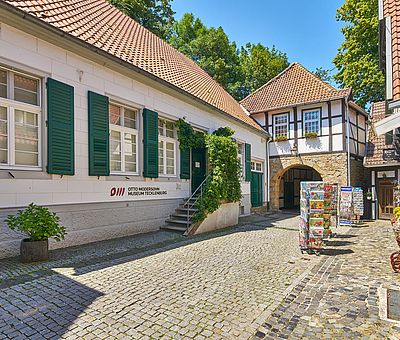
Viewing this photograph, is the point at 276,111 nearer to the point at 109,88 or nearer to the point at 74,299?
the point at 109,88

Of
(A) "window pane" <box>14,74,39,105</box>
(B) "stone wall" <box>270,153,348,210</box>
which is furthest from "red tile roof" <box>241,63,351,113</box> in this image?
(A) "window pane" <box>14,74,39,105</box>

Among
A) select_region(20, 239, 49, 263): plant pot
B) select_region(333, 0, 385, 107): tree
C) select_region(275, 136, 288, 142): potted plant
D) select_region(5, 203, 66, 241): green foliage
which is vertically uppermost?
select_region(333, 0, 385, 107): tree

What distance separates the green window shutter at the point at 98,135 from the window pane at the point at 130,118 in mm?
931

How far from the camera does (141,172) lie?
869 cm

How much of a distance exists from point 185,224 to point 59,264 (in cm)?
441

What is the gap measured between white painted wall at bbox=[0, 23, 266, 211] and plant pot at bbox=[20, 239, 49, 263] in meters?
0.92

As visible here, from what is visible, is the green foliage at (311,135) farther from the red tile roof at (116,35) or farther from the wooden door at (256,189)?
the red tile roof at (116,35)

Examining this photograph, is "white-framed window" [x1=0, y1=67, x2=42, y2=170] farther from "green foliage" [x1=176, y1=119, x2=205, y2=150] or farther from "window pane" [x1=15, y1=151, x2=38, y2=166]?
"green foliage" [x1=176, y1=119, x2=205, y2=150]

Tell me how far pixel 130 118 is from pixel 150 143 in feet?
3.05

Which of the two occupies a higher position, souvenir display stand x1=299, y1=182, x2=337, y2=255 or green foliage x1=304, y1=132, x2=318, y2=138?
green foliage x1=304, y1=132, x2=318, y2=138

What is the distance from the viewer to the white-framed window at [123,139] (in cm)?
805

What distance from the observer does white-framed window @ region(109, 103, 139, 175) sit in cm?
805

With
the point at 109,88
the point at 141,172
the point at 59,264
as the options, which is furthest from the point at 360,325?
the point at 109,88

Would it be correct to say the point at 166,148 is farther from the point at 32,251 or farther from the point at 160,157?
the point at 32,251
